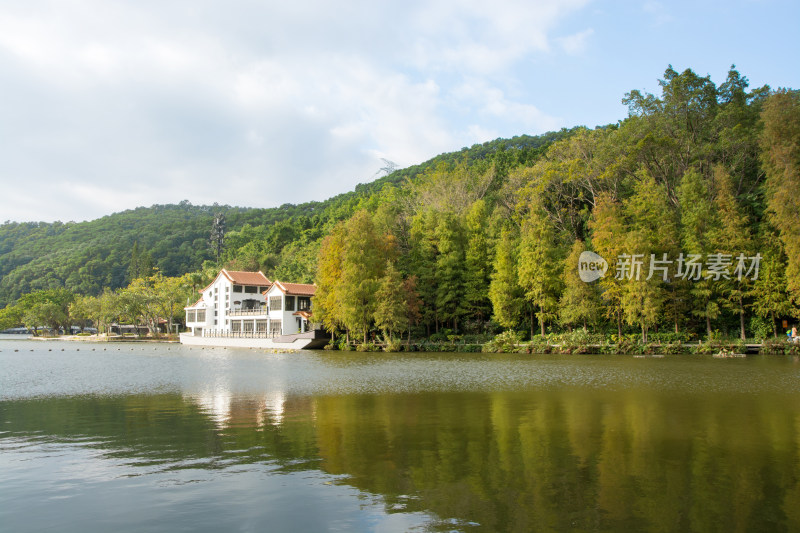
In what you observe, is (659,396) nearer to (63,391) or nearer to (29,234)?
(63,391)

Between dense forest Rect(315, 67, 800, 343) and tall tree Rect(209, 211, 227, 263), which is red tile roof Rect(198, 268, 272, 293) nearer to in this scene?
dense forest Rect(315, 67, 800, 343)

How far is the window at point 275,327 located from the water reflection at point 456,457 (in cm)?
4148

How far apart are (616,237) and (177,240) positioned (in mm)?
102746

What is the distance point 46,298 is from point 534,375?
88.5m

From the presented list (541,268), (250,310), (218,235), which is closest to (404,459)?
(541,268)

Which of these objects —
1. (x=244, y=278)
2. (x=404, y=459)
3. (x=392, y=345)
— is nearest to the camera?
(x=404, y=459)

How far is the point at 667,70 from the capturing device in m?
42.7

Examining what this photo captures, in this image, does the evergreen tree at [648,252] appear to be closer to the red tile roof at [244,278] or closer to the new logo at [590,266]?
the new logo at [590,266]

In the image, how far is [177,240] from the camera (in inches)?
A: 4643

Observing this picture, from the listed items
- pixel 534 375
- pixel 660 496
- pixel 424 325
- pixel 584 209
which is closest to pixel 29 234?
pixel 424 325

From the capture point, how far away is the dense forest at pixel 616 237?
35188 mm

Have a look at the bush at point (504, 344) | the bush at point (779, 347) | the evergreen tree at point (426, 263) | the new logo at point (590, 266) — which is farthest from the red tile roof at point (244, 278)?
the bush at point (779, 347)

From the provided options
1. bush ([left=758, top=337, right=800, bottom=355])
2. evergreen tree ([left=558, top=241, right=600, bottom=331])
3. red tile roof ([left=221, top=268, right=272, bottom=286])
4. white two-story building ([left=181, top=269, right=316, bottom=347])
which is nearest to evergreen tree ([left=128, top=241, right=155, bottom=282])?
white two-story building ([left=181, top=269, right=316, bottom=347])

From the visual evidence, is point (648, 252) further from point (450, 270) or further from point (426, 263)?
point (426, 263)
